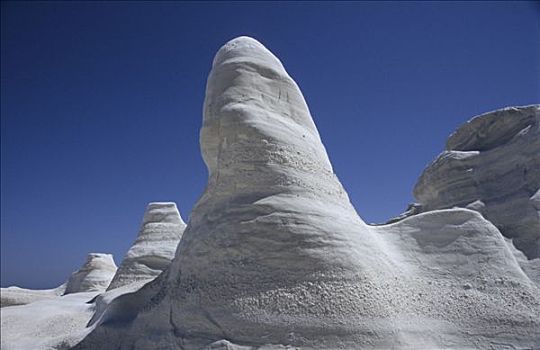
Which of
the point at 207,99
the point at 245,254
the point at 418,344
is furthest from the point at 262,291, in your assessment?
the point at 207,99

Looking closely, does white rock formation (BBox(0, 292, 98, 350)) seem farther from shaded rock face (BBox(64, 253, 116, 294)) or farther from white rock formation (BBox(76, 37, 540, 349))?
shaded rock face (BBox(64, 253, 116, 294))

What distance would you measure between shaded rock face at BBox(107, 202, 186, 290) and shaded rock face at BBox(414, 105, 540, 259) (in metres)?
10.8

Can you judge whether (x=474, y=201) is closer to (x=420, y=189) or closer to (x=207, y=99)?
(x=420, y=189)

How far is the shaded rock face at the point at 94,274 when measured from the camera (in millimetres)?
26969

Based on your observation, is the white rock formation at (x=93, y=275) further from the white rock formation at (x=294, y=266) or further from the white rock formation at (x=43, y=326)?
the white rock formation at (x=294, y=266)

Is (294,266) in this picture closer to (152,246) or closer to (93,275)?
(152,246)

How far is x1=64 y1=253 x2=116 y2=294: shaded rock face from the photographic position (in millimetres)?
26969

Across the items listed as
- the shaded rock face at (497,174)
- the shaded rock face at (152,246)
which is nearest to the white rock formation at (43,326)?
the shaded rock face at (152,246)

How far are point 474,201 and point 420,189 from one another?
2.37 metres

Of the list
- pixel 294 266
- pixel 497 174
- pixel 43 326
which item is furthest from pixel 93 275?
pixel 497 174

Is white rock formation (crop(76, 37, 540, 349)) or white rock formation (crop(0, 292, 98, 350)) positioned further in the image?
white rock formation (crop(0, 292, 98, 350))

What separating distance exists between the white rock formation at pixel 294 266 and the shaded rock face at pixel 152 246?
8.70 metres

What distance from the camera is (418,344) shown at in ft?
24.4

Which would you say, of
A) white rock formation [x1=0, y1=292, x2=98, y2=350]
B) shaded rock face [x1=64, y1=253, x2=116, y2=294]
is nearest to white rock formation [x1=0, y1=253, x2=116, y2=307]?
shaded rock face [x1=64, y1=253, x2=116, y2=294]
